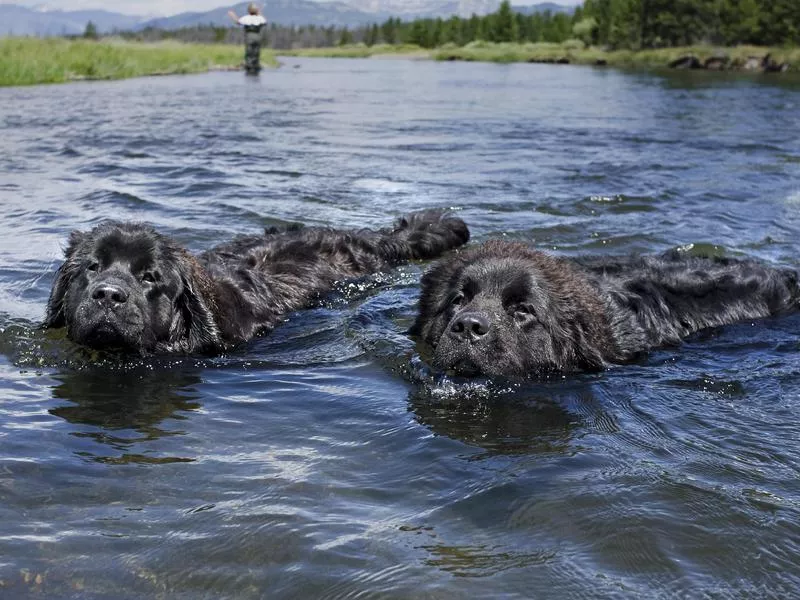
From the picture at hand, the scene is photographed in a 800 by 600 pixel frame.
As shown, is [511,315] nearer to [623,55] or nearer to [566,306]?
[566,306]

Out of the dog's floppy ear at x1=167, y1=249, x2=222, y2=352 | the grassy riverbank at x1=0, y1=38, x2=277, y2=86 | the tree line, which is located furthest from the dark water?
the tree line

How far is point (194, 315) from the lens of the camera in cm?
664

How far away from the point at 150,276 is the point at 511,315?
2.34 m

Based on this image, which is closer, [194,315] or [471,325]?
[471,325]

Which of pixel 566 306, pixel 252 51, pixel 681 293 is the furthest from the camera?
pixel 252 51

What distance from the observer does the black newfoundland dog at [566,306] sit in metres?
5.72

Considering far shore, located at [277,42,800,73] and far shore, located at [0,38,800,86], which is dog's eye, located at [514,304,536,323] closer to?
far shore, located at [0,38,800,86]

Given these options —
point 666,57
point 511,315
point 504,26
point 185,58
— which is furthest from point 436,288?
point 504,26

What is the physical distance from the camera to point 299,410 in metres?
5.66

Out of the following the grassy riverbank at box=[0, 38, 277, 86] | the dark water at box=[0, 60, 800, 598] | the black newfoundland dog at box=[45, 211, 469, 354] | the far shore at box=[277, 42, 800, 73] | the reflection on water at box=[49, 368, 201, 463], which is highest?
the far shore at box=[277, 42, 800, 73]

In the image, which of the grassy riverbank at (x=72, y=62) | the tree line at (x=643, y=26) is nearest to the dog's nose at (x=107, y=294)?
the grassy riverbank at (x=72, y=62)

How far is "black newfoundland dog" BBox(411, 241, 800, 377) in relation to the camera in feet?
18.8

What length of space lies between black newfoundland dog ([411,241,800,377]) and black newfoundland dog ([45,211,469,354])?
1363mm

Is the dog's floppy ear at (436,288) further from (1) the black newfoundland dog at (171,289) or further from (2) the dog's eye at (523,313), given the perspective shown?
(1) the black newfoundland dog at (171,289)
